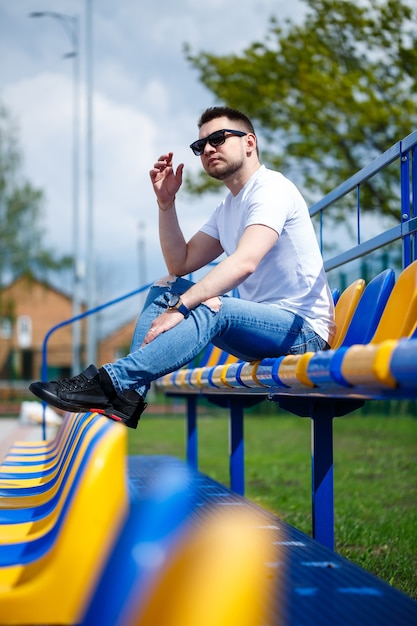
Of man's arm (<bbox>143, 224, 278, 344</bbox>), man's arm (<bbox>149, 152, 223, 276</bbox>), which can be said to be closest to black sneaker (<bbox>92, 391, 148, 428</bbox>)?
man's arm (<bbox>143, 224, 278, 344</bbox>)

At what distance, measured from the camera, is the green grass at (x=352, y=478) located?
4.39 m

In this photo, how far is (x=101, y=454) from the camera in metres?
1.55

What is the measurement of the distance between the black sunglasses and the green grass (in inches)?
78.0

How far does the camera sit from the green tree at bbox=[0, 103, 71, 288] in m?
34.6

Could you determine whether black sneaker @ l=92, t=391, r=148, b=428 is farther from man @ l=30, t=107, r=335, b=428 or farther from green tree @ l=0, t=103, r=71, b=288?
green tree @ l=0, t=103, r=71, b=288

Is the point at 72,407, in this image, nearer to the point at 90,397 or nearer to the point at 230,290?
the point at 90,397

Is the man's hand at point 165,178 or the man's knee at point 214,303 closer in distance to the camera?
the man's knee at point 214,303

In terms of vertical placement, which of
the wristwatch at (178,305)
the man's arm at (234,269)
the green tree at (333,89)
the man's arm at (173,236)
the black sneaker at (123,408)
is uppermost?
the green tree at (333,89)

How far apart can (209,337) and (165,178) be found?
990mm

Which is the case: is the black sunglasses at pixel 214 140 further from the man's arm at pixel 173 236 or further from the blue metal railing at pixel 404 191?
the blue metal railing at pixel 404 191

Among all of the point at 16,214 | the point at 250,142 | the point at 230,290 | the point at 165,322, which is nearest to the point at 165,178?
the point at 250,142

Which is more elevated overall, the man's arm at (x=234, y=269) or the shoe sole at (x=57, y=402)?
the man's arm at (x=234, y=269)

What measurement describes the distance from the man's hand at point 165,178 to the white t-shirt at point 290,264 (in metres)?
0.39

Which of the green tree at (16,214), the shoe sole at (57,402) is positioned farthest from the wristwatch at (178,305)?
the green tree at (16,214)
